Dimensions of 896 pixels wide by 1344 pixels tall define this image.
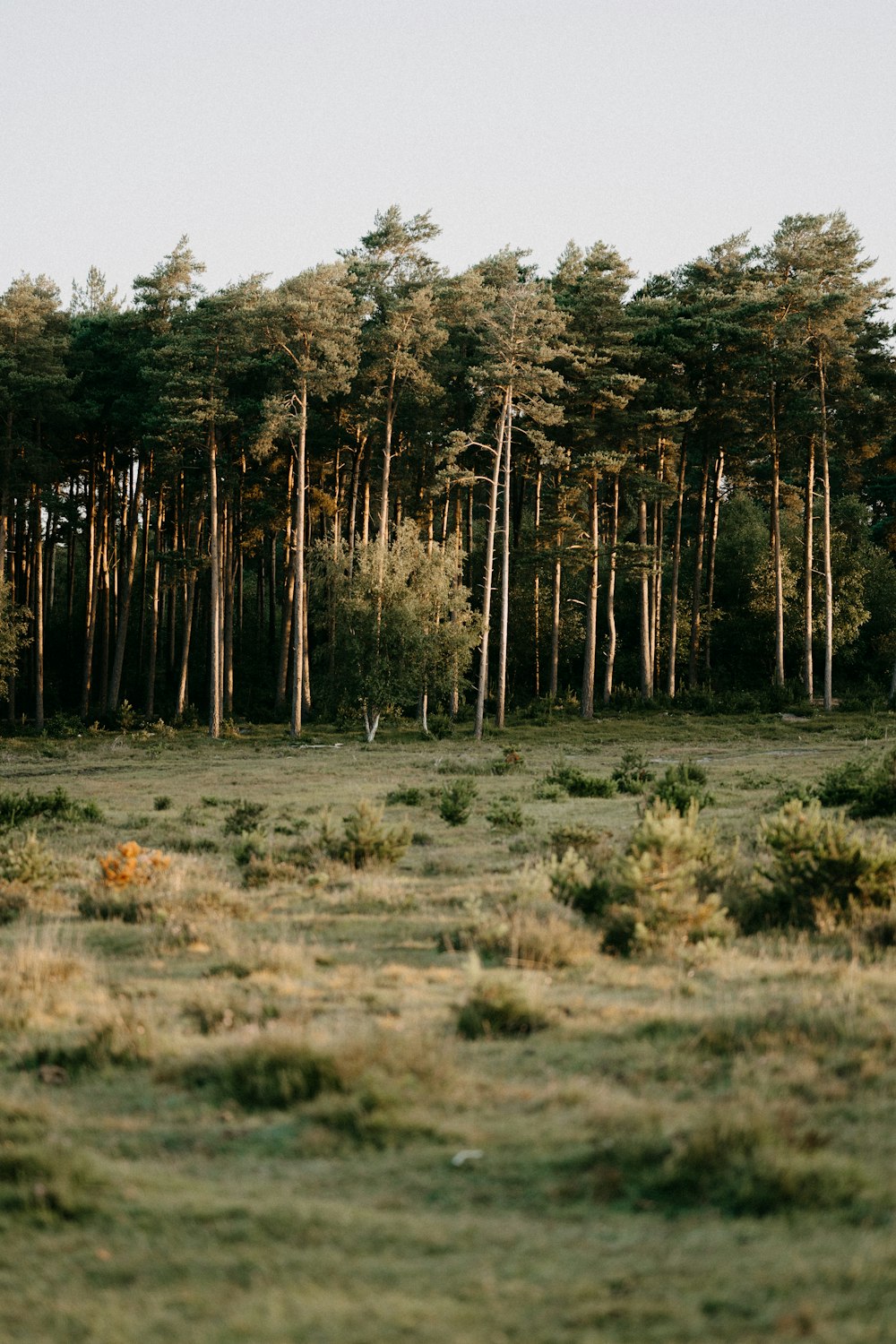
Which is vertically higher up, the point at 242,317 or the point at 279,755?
Answer: the point at 242,317

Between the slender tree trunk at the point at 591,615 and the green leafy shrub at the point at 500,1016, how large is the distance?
3860cm

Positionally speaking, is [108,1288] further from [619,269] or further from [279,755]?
[619,269]

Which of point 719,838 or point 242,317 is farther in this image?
point 242,317

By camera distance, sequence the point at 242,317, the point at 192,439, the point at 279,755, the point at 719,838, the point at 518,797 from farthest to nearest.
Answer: the point at 192,439 → the point at 242,317 → the point at 279,755 → the point at 518,797 → the point at 719,838

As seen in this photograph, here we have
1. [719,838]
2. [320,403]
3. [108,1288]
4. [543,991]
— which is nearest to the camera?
[108,1288]

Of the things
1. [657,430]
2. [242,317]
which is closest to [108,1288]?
[242,317]

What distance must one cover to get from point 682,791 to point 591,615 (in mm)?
28760

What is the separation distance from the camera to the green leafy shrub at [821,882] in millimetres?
11156

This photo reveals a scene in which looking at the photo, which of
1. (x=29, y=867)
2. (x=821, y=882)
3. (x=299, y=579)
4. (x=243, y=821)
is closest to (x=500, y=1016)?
(x=821, y=882)

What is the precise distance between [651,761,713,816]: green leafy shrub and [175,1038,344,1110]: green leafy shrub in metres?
11.3

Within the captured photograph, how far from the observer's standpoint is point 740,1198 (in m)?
4.90

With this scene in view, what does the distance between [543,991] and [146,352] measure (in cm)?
4135

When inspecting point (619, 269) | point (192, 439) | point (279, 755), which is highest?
point (619, 269)

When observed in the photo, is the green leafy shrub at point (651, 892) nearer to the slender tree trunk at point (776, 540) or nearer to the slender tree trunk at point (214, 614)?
the slender tree trunk at point (214, 614)
